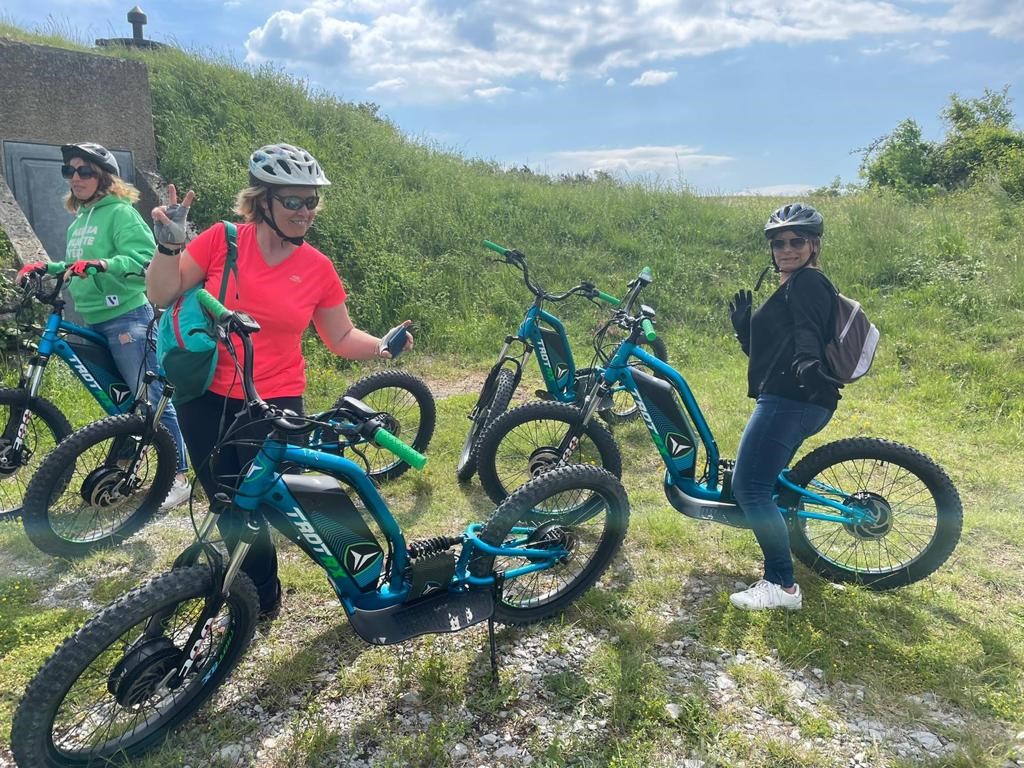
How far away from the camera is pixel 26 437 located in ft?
13.3

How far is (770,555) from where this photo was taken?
3.41 metres

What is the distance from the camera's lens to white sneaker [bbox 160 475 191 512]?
14.1 feet

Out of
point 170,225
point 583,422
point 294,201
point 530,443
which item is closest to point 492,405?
point 530,443

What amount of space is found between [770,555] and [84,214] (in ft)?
15.9

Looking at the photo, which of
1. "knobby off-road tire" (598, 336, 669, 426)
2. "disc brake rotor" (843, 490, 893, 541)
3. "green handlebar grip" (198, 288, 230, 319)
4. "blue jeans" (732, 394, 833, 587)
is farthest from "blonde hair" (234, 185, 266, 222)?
"knobby off-road tire" (598, 336, 669, 426)

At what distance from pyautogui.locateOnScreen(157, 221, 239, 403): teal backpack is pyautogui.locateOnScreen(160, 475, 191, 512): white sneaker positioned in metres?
1.89

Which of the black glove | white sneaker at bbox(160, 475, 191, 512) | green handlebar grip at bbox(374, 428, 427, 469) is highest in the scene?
the black glove

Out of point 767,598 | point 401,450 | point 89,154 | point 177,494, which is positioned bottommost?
point 177,494

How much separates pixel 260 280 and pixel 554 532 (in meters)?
1.88

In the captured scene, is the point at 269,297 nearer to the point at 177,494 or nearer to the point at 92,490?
the point at 92,490

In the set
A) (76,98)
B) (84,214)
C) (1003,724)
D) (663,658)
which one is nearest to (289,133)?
(76,98)

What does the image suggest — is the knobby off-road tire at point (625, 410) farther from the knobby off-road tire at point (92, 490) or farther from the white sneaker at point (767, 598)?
the knobby off-road tire at point (92, 490)

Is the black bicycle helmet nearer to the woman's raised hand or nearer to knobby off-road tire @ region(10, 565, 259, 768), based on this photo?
the woman's raised hand

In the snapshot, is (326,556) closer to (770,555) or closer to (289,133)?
(770,555)
